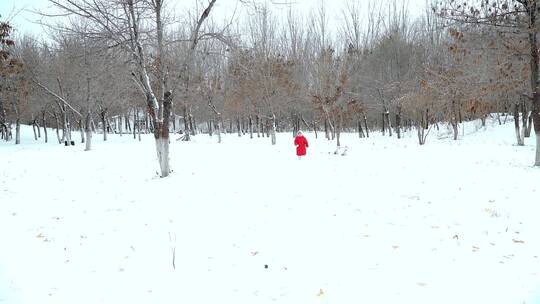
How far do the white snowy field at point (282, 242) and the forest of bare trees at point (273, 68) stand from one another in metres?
4.79

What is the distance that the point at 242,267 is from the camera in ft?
17.5

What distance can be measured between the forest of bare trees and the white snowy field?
4786 mm

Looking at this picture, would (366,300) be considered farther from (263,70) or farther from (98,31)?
(263,70)

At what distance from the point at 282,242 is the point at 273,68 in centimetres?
2601

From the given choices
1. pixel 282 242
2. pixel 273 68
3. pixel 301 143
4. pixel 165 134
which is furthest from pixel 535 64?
pixel 273 68

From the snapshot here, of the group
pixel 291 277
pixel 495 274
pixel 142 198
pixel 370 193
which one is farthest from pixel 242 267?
pixel 142 198

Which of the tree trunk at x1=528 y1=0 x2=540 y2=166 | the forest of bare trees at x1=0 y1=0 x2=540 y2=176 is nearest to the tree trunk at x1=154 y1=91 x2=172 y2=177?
the forest of bare trees at x1=0 y1=0 x2=540 y2=176

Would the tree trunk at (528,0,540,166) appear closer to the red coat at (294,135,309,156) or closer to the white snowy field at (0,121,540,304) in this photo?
the white snowy field at (0,121,540,304)

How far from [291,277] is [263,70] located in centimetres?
2713

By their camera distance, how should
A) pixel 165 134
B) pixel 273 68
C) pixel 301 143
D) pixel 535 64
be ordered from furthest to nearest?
1. pixel 273 68
2. pixel 301 143
3. pixel 165 134
4. pixel 535 64

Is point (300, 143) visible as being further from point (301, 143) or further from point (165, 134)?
point (165, 134)

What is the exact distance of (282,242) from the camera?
20.1ft

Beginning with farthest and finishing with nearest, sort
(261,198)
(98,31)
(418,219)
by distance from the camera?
(98,31)
(261,198)
(418,219)

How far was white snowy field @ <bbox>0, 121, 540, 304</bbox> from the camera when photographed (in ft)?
15.3
